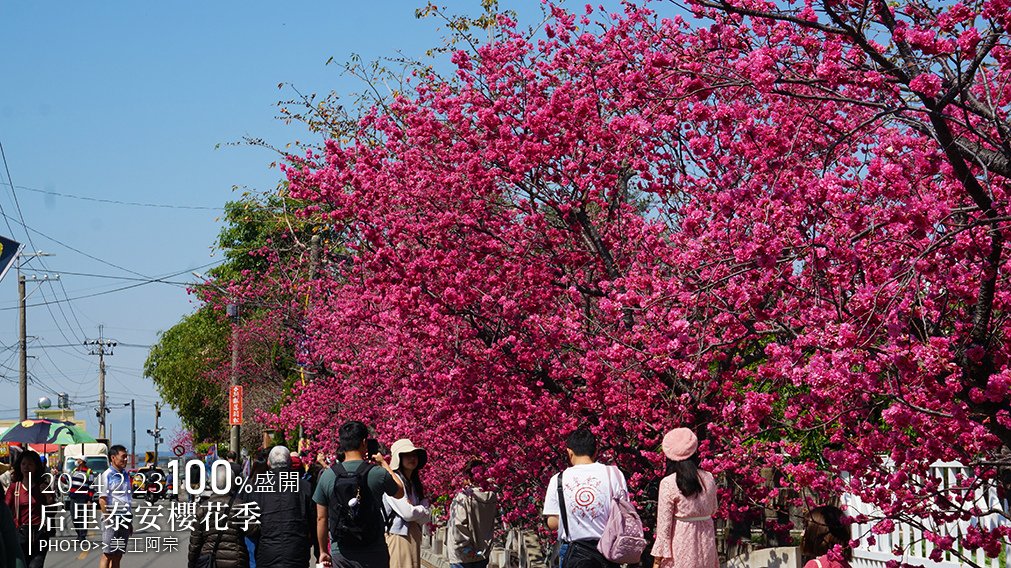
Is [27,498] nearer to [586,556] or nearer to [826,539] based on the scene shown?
[586,556]

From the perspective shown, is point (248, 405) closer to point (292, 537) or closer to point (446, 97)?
point (446, 97)

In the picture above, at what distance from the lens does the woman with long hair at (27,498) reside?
13.2 metres

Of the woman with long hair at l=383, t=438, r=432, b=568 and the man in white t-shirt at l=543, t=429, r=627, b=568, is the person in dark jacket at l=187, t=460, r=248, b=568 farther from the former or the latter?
the man in white t-shirt at l=543, t=429, r=627, b=568

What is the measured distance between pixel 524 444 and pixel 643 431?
2.95 m

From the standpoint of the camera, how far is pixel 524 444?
49.4ft

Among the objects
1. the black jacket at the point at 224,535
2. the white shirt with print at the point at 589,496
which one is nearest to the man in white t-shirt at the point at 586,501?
the white shirt with print at the point at 589,496

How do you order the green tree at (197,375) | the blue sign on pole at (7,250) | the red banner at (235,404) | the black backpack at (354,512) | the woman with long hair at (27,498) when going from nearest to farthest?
the black backpack at (354,512), the woman with long hair at (27,498), the blue sign on pole at (7,250), the red banner at (235,404), the green tree at (197,375)

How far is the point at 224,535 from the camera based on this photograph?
10.4 meters

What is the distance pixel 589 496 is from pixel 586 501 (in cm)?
4

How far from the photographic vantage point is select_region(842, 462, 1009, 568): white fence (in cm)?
922

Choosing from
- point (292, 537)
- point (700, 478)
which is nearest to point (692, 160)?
point (700, 478)

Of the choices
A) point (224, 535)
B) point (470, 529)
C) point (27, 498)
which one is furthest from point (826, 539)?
point (27, 498)

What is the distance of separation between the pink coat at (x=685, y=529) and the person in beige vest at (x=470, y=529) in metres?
4.22

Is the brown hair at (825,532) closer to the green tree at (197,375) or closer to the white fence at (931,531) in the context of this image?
the white fence at (931,531)
